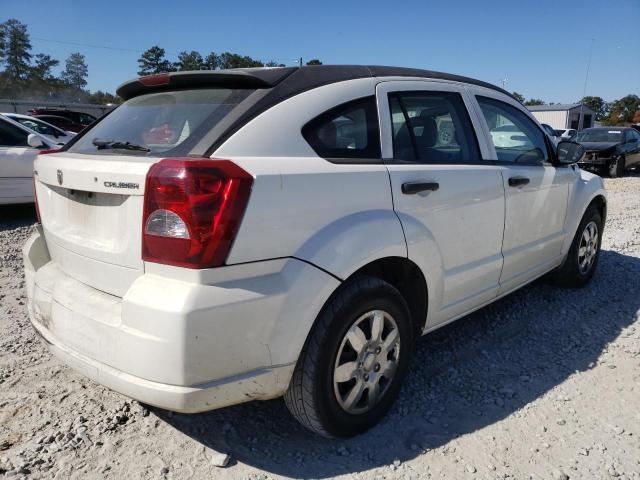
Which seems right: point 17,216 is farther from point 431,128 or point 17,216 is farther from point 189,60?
point 189,60

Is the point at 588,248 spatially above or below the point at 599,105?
below

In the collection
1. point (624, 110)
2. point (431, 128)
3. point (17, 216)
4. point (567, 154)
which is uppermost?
point (624, 110)

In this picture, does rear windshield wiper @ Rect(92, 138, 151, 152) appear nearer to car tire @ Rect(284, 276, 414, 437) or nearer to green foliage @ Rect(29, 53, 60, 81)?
car tire @ Rect(284, 276, 414, 437)

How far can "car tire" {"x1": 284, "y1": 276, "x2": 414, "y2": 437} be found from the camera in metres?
2.16

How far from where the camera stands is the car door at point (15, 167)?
21.4ft

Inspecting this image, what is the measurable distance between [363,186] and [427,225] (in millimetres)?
505

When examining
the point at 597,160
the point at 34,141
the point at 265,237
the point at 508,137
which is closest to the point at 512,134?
the point at 508,137

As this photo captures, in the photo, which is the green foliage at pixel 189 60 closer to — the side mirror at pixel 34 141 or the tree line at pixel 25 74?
the tree line at pixel 25 74

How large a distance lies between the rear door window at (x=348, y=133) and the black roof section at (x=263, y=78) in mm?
154

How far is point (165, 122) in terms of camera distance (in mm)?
2240

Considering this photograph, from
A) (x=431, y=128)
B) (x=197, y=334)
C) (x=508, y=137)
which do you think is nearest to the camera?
(x=197, y=334)

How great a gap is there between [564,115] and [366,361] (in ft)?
173

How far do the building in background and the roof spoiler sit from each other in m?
50.3

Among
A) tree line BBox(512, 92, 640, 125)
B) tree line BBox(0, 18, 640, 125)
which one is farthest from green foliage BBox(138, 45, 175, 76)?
tree line BBox(512, 92, 640, 125)
